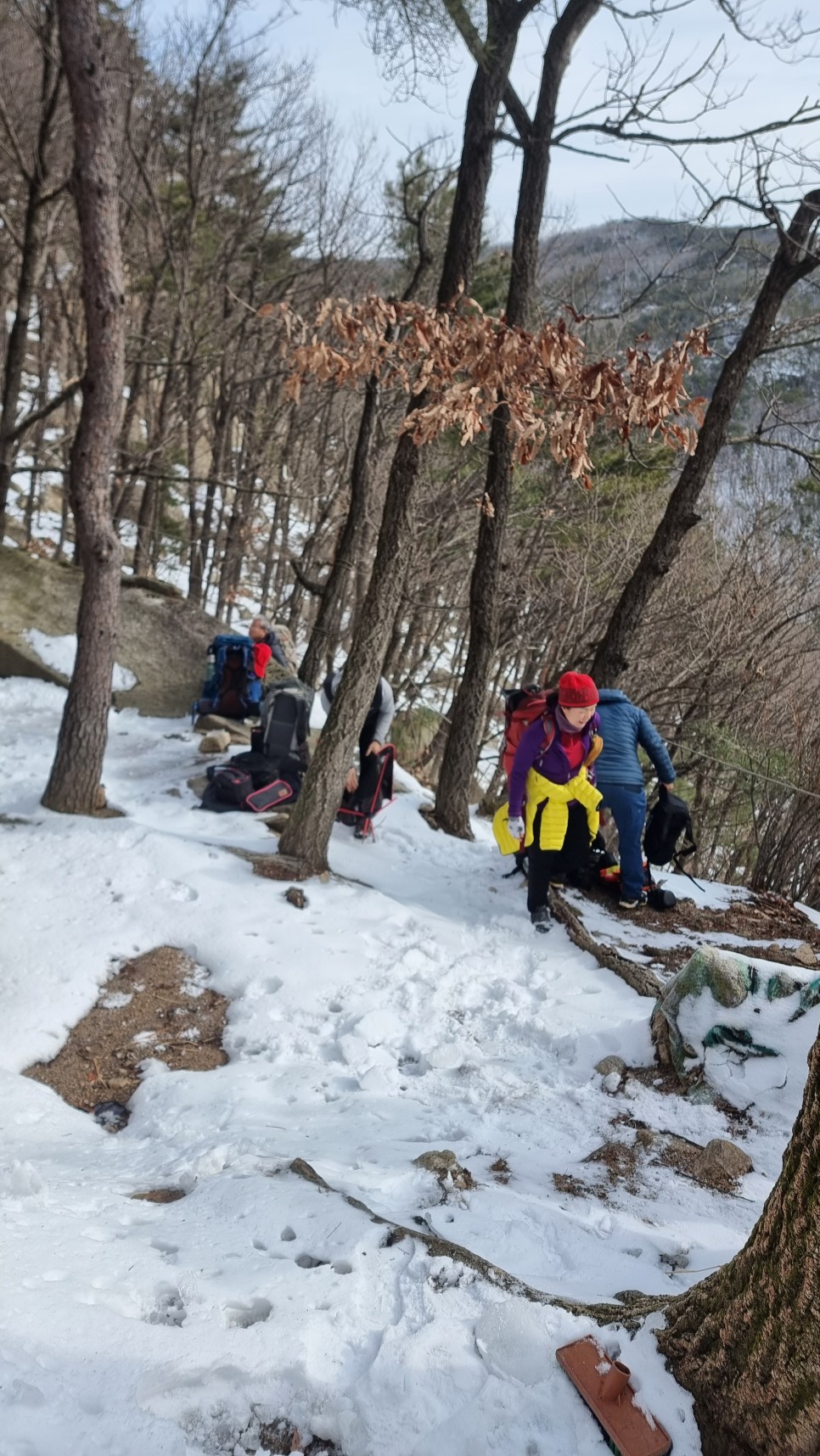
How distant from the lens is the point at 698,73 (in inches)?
235

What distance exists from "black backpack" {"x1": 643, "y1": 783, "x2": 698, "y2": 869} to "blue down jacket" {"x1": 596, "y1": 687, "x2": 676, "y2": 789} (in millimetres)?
186

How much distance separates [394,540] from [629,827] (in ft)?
8.64

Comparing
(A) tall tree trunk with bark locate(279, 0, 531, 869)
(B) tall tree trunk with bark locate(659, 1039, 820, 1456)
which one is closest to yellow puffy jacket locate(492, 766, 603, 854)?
(A) tall tree trunk with bark locate(279, 0, 531, 869)

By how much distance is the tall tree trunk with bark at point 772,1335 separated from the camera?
5.00 feet

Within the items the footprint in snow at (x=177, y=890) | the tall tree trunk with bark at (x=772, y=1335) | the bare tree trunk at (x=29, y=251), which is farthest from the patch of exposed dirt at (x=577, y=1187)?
the bare tree trunk at (x=29, y=251)

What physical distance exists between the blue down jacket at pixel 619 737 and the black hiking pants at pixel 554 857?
0.35 meters

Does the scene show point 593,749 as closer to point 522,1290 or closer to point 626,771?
point 626,771

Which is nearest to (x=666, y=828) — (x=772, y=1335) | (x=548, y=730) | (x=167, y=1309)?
(x=548, y=730)

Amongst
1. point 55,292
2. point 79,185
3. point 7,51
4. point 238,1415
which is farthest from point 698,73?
point 55,292

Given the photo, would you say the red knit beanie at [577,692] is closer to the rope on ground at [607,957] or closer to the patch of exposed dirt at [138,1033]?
the rope on ground at [607,957]

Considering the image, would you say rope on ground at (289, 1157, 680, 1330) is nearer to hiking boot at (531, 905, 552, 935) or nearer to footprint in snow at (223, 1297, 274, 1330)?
footprint in snow at (223, 1297, 274, 1330)

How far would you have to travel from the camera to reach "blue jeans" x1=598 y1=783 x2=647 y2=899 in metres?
5.81

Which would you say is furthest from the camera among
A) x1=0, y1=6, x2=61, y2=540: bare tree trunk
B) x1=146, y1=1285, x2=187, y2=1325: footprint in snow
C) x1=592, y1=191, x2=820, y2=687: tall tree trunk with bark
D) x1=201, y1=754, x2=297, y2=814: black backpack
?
x1=0, y1=6, x2=61, y2=540: bare tree trunk

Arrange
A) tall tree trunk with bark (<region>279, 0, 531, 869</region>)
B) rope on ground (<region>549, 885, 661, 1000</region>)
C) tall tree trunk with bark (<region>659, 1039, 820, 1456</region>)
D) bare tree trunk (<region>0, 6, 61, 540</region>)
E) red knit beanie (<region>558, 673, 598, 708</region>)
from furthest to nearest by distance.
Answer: bare tree trunk (<region>0, 6, 61, 540</region>) < tall tree trunk with bark (<region>279, 0, 531, 869</region>) < red knit beanie (<region>558, 673, 598, 708</region>) < rope on ground (<region>549, 885, 661, 1000</region>) < tall tree trunk with bark (<region>659, 1039, 820, 1456</region>)
